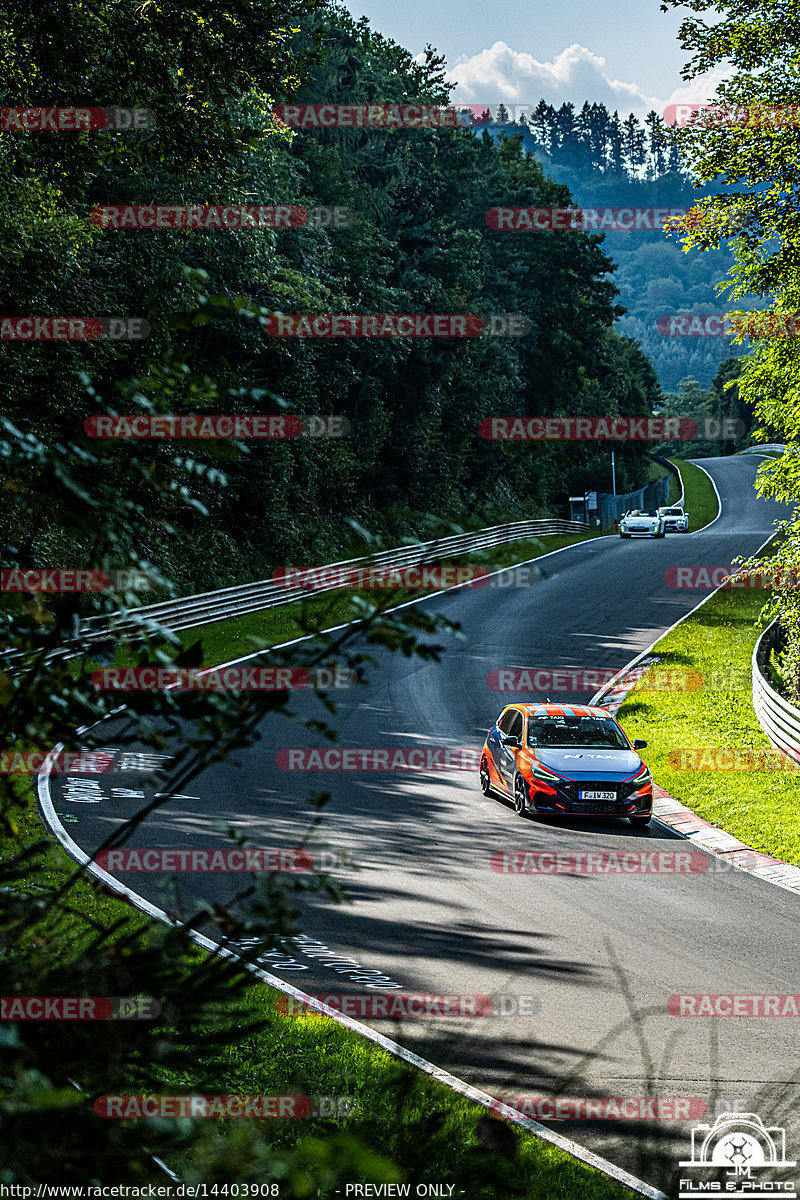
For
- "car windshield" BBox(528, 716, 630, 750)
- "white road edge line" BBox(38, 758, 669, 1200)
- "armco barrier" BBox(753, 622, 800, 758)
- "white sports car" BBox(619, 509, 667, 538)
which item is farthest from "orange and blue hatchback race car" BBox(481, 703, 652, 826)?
"white sports car" BBox(619, 509, 667, 538)

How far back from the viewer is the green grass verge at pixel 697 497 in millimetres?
70000

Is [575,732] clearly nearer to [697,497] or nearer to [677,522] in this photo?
[677,522]

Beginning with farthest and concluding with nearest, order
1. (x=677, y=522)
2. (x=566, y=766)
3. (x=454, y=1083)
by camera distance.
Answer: (x=677, y=522) < (x=566, y=766) < (x=454, y=1083)

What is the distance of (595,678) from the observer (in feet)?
82.3

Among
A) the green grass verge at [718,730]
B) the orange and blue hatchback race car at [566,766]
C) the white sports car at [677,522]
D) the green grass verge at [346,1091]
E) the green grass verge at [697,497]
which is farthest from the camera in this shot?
the green grass verge at [697,497]

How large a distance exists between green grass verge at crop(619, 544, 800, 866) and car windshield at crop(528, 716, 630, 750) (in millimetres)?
1617

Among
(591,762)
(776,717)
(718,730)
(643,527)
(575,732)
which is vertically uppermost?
(643,527)

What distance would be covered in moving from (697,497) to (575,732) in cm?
6922

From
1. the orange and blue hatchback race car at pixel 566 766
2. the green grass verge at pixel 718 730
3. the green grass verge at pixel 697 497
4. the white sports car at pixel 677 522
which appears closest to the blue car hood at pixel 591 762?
the orange and blue hatchback race car at pixel 566 766

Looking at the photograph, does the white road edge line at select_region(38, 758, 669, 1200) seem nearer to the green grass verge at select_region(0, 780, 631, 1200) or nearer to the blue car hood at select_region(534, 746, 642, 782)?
A: the green grass verge at select_region(0, 780, 631, 1200)

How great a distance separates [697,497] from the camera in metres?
81.0

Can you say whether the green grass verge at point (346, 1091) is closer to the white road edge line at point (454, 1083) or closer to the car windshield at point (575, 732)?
the white road edge line at point (454, 1083)

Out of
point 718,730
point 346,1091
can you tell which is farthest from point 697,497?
point 346,1091

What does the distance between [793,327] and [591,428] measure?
166 ft
